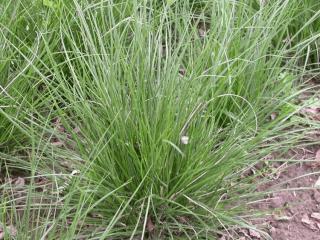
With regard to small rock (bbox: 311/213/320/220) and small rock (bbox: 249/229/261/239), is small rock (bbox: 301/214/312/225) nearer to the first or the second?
small rock (bbox: 311/213/320/220)

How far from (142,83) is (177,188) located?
46cm

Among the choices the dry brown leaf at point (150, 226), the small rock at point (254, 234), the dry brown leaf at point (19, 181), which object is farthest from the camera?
the dry brown leaf at point (19, 181)

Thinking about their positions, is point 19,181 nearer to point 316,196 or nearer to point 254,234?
point 254,234

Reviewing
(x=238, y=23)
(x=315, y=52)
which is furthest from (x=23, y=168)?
(x=315, y=52)

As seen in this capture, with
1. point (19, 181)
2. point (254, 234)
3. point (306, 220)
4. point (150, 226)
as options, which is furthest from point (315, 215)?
point (19, 181)

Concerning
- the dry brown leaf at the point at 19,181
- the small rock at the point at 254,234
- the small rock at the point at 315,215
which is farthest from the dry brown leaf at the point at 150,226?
the small rock at the point at 315,215

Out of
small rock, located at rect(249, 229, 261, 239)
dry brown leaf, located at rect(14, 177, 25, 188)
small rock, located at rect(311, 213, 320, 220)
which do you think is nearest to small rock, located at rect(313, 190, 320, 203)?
small rock, located at rect(311, 213, 320, 220)

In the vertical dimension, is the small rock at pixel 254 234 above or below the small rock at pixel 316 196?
above

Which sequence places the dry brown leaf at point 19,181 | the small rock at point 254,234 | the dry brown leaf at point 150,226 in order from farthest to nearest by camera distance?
the dry brown leaf at point 19,181 → the small rock at point 254,234 → the dry brown leaf at point 150,226

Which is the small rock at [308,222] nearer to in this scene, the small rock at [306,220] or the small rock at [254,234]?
the small rock at [306,220]

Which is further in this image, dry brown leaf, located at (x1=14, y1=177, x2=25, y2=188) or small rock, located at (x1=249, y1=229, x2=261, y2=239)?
dry brown leaf, located at (x1=14, y1=177, x2=25, y2=188)

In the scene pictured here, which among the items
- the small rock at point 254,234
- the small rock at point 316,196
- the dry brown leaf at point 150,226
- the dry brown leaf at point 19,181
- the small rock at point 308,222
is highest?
the dry brown leaf at point 19,181

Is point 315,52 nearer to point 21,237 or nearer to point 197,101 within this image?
point 197,101

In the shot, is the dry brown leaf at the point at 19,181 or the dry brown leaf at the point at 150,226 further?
the dry brown leaf at the point at 19,181
